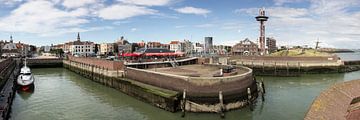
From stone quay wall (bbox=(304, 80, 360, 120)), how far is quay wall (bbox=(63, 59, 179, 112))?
16045mm

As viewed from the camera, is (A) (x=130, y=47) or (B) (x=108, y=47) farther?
(B) (x=108, y=47)

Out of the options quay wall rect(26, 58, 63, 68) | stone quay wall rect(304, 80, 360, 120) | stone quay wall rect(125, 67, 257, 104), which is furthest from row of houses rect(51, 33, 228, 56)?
stone quay wall rect(304, 80, 360, 120)

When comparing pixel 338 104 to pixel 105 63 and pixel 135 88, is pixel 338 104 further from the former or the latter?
pixel 105 63

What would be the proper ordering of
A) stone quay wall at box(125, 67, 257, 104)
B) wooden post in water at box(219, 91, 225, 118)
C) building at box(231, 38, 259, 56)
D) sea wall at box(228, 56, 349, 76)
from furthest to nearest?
building at box(231, 38, 259, 56) → sea wall at box(228, 56, 349, 76) → stone quay wall at box(125, 67, 257, 104) → wooden post in water at box(219, 91, 225, 118)

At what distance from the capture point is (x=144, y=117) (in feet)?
74.9

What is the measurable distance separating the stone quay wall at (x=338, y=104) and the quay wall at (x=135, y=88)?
16.0 m

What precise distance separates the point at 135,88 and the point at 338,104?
939 inches

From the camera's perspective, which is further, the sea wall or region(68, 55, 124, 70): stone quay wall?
the sea wall

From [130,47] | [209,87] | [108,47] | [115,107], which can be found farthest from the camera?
[108,47]

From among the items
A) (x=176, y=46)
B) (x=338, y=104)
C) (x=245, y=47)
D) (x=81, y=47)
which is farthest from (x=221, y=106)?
(x=176, y=46)

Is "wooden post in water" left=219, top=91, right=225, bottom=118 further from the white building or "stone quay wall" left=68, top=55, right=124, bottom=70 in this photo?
the white building

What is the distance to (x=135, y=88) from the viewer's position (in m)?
29.2

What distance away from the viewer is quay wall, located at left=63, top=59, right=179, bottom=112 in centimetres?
2316

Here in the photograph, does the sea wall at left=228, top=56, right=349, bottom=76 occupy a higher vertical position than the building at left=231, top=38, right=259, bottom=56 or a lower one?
lower
